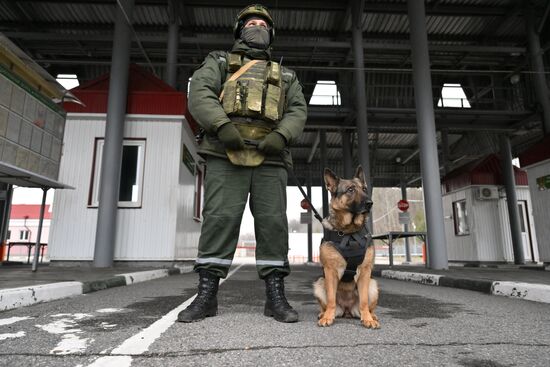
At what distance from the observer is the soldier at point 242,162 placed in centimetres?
275

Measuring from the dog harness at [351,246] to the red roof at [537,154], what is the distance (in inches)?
370

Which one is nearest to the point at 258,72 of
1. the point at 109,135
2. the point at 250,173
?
the point at 250,173

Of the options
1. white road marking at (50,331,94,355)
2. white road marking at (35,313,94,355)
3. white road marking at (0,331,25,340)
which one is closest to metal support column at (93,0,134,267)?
white road marking at (35,313,94,355)

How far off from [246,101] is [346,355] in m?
1.89

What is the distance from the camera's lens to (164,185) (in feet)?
28.7

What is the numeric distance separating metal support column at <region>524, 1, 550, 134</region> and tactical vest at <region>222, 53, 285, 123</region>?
42.6 ft

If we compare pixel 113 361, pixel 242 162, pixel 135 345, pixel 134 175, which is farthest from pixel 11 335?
pixel 134 175

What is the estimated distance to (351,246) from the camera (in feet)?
8.29

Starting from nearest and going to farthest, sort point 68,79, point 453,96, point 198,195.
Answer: point 198,195 → point 68,79 → point 453,96

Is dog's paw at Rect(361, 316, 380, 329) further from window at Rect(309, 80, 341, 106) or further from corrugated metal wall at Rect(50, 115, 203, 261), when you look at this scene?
window at Rect(309, 80, 341, 106)

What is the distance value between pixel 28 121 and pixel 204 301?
395 cm

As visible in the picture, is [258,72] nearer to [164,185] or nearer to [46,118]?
[46,118]

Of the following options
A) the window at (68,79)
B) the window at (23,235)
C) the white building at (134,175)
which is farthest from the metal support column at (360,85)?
the window at (23,235)

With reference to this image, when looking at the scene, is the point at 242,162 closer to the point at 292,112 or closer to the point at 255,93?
the point at 255,93
